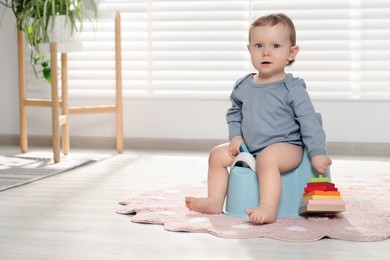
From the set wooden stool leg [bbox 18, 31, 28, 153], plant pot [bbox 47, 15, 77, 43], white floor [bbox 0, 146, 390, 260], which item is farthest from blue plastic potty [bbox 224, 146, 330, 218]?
wooden stool leg [bbox 18, 31, 28, 153]

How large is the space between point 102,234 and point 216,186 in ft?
1.24

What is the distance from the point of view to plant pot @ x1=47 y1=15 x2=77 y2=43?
320 centimetres

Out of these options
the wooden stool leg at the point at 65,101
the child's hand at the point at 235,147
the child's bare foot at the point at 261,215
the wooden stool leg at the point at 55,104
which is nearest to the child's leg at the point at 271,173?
the child's bare foot at the point at 261,215

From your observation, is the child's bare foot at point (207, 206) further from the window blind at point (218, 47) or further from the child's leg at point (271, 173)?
the window blind at point (218, 47)

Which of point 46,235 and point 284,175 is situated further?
point 284,175

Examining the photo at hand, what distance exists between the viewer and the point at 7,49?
12.5ft

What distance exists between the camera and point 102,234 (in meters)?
1.88

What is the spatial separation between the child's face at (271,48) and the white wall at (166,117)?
4.64ft

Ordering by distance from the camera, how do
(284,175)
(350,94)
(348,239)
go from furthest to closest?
(350,94), (284,175), (348,239)

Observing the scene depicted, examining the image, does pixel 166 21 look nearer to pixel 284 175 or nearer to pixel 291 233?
pixel 284 175

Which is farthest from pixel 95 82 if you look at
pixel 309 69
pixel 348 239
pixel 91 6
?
pixel 348 239

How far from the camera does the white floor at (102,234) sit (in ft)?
5.51

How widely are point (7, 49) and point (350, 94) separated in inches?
69.1

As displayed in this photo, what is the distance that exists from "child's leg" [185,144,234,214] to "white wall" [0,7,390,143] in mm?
1458
